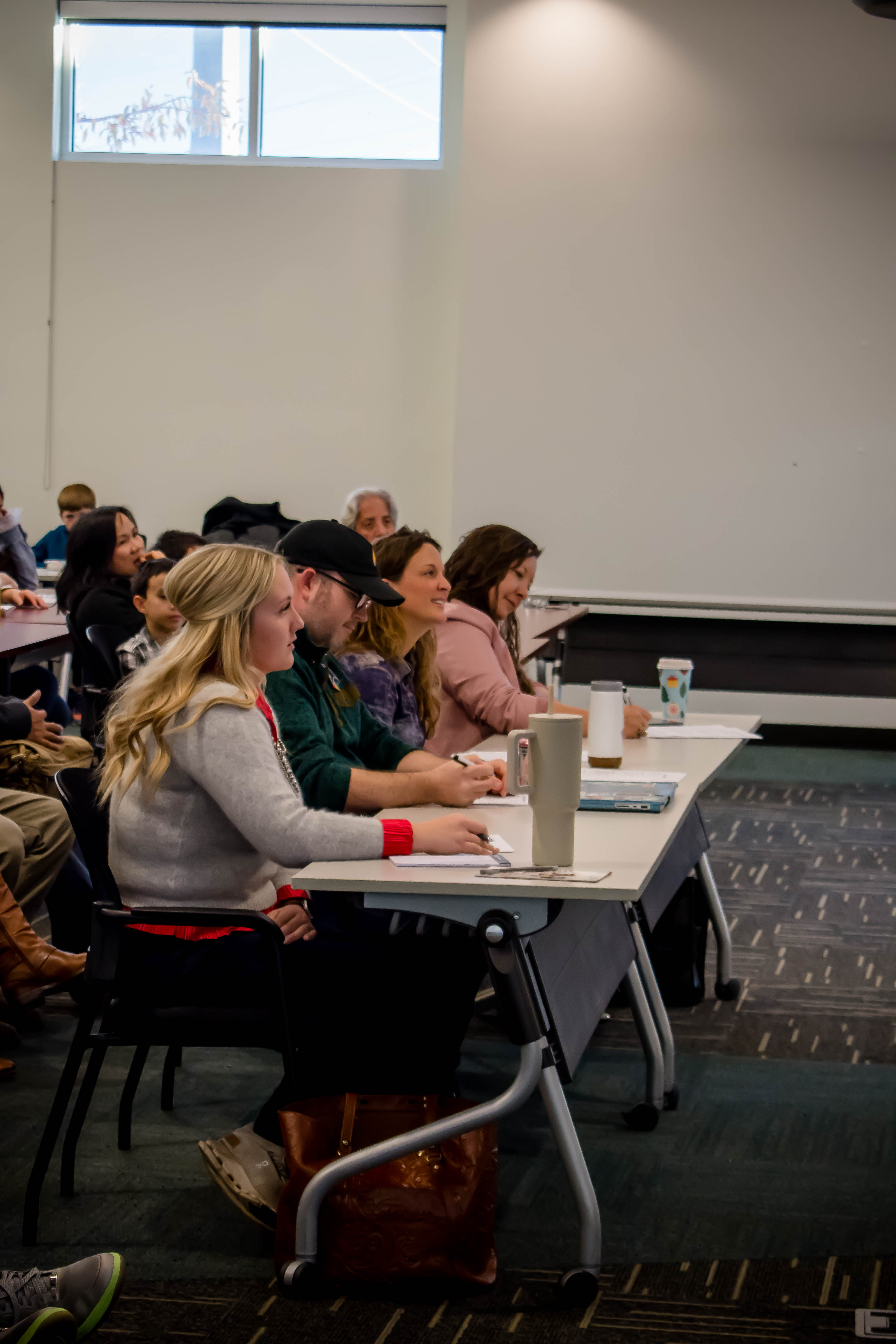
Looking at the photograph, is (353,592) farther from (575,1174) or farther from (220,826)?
(575,1174)

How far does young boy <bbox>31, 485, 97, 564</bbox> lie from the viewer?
7.14 m

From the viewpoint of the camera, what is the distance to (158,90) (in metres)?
7.96

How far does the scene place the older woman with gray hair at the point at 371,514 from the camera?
5516 mm

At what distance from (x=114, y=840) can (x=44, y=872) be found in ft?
3.37

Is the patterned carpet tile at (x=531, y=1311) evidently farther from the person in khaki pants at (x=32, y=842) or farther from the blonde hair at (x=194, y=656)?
the person in khaki pants at (x=32, y=842)

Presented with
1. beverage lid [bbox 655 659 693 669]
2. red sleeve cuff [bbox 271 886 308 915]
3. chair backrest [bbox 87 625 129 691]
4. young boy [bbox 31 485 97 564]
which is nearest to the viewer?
red sleeve cuff [bbox 271 886 308 915]

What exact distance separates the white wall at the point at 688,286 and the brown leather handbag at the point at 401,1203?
592 centimetres

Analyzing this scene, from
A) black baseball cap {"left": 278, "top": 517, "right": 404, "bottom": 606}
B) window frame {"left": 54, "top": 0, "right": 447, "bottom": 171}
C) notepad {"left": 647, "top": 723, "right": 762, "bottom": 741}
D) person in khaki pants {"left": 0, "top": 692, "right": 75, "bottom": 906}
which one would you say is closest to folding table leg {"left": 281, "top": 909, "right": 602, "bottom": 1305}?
black baseball cap {"left": 278, "top": 517, "right": 404, "bottom": 606}

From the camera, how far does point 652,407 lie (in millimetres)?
7465

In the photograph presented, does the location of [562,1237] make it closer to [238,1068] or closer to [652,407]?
[238,1068]

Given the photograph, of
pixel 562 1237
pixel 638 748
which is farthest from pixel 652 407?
pixel 562 1237

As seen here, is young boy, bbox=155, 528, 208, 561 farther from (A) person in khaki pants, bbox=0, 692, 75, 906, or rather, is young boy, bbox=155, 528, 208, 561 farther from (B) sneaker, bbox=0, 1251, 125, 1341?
(B) sneaker, bbox=0, 1251, 125, 1341

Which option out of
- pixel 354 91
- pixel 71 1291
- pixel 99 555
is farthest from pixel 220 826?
pixel 354 91

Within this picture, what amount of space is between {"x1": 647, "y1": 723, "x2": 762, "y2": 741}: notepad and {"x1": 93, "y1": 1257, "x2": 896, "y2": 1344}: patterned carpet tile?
1394mm
